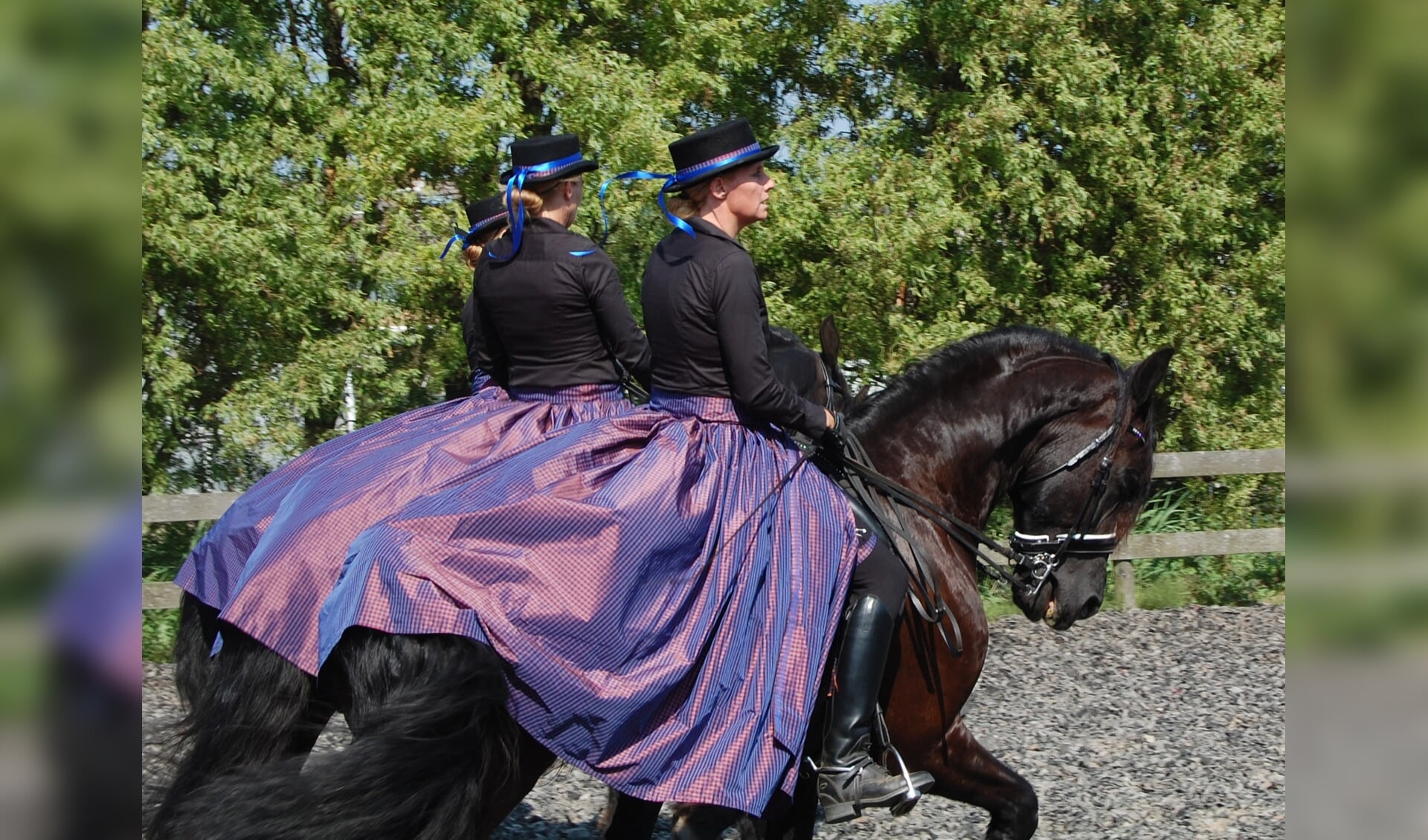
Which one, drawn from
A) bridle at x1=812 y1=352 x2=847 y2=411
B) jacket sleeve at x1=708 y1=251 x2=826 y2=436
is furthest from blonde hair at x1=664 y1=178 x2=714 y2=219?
bridle at x1=812 y1=352 x2=847 y2=411

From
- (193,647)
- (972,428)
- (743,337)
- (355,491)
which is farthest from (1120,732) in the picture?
(193,647)

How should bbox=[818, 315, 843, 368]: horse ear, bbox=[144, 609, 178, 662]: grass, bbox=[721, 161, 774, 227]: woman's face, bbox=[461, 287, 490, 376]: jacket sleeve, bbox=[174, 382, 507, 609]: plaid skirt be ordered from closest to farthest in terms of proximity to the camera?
bbox=[174, 382, 507, 609]: plaid skirt → bbox=[721, 161, 774, 227]: woman's face → bbox=[461, 287, 490, 376]: jacket sleeve → bbox=[818, 315, 843, 368]: horse ear → bbox=[144, 609, 178, 662]: grass

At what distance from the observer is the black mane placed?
13.7 ft

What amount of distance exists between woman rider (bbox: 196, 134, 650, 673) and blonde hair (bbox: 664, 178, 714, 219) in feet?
1.06

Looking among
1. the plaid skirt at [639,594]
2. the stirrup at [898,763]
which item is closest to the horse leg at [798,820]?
the stirrup at [898,763]

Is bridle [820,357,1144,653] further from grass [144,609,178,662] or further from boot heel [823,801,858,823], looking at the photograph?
grass [144,609,178,662]

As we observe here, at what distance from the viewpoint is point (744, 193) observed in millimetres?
3688

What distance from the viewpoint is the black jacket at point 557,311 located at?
3.87 meters

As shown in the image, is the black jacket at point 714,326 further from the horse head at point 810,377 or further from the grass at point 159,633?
the grass at point 159,633

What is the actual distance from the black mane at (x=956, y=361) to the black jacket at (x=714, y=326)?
1.86 feet

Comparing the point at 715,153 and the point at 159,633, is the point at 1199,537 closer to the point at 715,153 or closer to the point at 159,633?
the point at 715,153

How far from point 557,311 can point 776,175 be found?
5.95 meters
